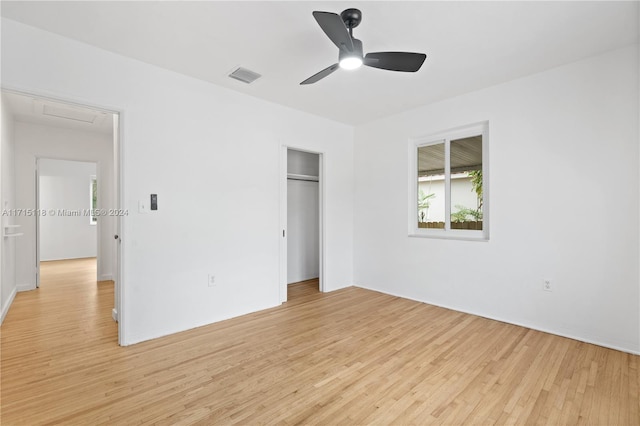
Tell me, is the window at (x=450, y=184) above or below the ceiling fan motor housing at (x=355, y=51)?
below

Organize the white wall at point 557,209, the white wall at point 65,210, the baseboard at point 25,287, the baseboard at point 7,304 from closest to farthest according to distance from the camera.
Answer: the white wall at point 557,209 → the baseboard at point 7,304 → the baseboard at point 25,287 → the white wall at point 65,210

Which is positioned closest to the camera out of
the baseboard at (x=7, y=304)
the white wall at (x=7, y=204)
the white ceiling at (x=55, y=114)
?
the baseboard at (x=7, y=304)

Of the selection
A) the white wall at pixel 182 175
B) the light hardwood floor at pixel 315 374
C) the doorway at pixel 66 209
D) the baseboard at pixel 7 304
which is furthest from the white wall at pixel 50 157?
the white wall at pixel 182 175

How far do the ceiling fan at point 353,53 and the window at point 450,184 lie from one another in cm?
190

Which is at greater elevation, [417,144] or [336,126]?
[336,126]

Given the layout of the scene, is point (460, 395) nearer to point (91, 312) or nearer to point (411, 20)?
point (411, 20)

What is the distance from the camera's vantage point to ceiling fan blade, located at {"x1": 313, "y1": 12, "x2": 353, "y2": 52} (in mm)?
1797

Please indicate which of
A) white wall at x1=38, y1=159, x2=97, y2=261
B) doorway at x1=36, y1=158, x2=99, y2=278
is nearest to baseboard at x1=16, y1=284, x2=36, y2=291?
doorway at x1=36, y1=158, x2=99, y2=278

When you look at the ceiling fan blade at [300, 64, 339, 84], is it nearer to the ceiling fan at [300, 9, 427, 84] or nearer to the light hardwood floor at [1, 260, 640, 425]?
the ceiling fan at [300, 9, 427, 84]

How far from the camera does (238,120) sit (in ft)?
12.0

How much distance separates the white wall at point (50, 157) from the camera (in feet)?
15.8

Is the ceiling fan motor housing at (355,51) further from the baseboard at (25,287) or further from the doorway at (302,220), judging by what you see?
the baseboard at (25,287)

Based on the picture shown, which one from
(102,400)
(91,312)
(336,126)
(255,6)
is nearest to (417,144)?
(336,126)

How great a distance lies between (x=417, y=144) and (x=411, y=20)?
2247 mm
